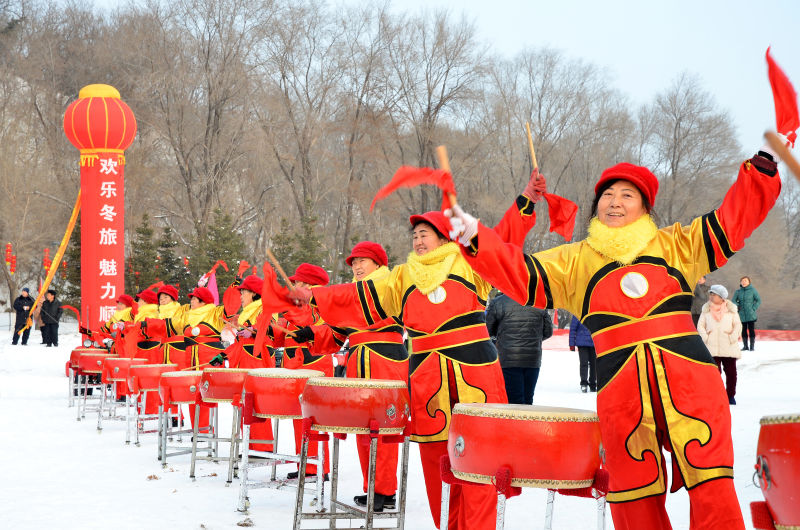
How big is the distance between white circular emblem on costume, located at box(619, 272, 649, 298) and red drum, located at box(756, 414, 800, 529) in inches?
36.7

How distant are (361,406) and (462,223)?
1.80 meters

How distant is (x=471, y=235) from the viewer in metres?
3.10

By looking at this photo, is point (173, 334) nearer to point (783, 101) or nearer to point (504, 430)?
point (504, 430)

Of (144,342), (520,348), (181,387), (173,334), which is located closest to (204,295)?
(173,334)

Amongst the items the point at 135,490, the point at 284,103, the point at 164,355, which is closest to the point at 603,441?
the point at 135,490

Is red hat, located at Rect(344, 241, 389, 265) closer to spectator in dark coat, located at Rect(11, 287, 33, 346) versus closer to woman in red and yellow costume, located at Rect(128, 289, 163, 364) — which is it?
woman in red and yellow costume, located at Rect(128, 289, 163, 364)

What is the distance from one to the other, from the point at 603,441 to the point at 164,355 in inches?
302

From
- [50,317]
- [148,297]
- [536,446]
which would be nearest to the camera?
[536,446]

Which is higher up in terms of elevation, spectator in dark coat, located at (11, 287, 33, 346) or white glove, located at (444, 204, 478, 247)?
white glove, located at (444, 204, 478, 247)

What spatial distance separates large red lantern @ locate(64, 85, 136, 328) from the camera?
19.2 meters

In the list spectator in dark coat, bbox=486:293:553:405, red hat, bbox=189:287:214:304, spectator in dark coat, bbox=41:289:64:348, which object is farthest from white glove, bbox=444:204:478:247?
spectator in dark coat, bbox=41:289:64:348

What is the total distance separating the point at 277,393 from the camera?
5.68 metres

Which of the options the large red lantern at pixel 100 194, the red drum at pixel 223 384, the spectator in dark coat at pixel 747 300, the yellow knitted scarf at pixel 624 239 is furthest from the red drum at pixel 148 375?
the large red lantern at pixel 100 194

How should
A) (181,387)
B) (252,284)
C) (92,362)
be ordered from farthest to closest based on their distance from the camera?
(92,362) → (252,284) → (181,387)
